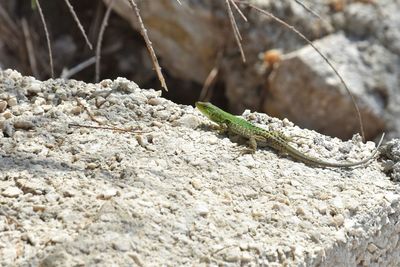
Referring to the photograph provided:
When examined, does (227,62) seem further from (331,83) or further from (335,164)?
(335,164)

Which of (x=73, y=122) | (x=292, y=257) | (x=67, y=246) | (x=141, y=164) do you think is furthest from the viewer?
(x=73, y=122)

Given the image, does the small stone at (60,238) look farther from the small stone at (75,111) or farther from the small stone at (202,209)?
the small stone at (75,111)

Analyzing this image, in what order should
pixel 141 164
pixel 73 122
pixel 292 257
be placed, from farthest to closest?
1. pixel 73 122
2. pixel 141 164
3. pixel 292 257

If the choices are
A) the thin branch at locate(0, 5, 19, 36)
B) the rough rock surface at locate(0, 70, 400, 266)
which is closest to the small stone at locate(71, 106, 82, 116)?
the rough rock surface at locate(0, 70, 400, 266)

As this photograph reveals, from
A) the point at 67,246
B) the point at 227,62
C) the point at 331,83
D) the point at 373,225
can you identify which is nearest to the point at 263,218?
the point at 373,225

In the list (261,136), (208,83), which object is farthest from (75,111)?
(208,83)
